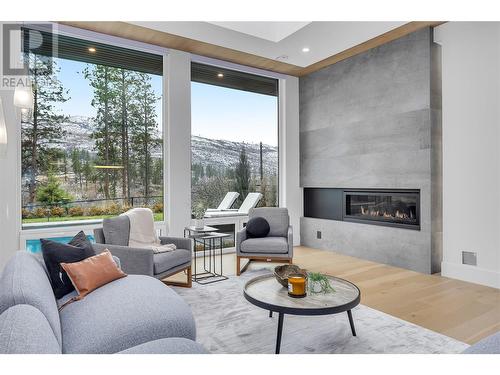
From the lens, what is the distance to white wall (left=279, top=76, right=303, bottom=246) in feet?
19.0

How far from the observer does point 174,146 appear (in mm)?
4637

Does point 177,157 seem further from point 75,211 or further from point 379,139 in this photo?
point 379,139

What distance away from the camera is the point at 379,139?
4.58 metres

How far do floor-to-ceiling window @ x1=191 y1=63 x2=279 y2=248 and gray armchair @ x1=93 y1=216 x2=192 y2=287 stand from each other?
1.35 meters

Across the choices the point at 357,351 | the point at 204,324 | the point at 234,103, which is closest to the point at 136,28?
the point at 234,103

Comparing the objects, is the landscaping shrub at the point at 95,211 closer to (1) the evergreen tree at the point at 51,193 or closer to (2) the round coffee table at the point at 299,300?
(1) the evergreen tree at the point at 51,193

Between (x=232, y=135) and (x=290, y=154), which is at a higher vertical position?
(x=232, y=135)

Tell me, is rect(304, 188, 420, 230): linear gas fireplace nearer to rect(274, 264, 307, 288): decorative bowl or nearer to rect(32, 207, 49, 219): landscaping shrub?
rect(274, 264, 307, 288): decorative bowl

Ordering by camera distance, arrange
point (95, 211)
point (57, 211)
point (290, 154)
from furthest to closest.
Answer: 1. point (290, 154)
2. point (95, 211)
3. point (57, 211)

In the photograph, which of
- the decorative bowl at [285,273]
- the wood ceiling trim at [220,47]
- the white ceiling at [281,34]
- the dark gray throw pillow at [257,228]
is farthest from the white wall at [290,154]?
the decorative bowl at [285,273]

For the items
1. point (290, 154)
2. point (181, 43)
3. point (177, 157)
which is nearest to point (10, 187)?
point (177, 157)

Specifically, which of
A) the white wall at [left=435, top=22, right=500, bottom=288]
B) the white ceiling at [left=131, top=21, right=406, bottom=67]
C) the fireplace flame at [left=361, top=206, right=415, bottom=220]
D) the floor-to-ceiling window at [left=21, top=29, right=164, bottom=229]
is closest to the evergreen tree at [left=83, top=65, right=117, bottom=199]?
the floor-to-ceiling window at [left=21, top=29, right=164, bottom=229]

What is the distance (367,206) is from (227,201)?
7.21 feet
